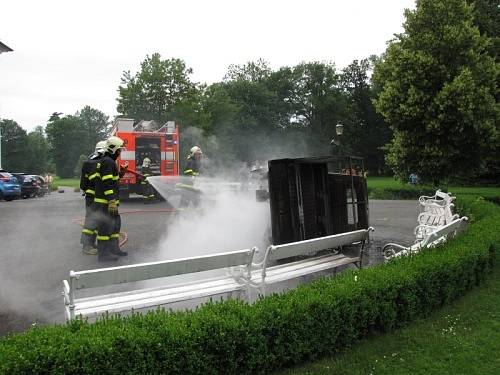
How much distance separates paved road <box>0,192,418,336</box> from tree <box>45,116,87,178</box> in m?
74.9

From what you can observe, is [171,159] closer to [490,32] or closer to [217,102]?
[490,32]

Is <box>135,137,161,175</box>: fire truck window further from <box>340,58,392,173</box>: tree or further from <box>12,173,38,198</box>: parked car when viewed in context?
<box>340,58,392,173</box>: tree

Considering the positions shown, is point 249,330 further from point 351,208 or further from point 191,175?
point 191,175

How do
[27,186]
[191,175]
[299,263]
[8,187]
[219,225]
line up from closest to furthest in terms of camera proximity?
[299,263], [219,225], [191,175], [8,187], [27,186]

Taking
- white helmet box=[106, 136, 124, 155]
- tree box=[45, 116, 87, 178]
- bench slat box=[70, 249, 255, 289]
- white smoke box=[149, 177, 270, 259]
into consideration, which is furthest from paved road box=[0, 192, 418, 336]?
tree box=[45, 116, 87, 178]

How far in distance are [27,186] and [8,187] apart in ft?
7.79

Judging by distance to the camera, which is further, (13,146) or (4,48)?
(13,146)

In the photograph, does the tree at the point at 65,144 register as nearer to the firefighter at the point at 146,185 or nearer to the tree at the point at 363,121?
the tree at the point at 363,121

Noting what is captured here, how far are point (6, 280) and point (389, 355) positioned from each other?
203 inches

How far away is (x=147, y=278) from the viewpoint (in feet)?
13.1

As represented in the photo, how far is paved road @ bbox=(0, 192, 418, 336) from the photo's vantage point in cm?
542

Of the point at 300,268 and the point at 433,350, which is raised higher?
the point at 300,268

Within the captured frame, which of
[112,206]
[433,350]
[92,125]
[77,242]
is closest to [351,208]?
[433,350]

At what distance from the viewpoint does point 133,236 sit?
10086 millimetres
